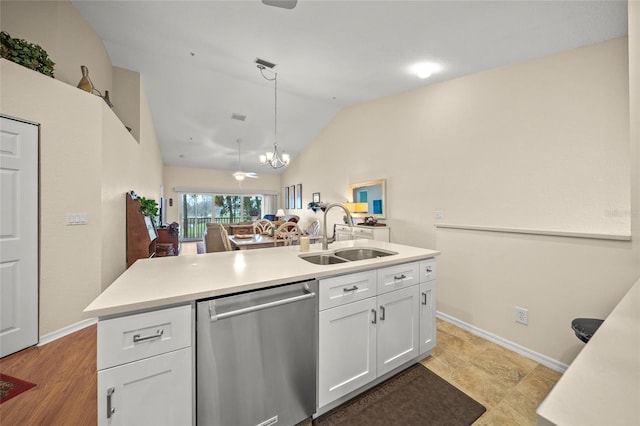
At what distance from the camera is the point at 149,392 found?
997 mm

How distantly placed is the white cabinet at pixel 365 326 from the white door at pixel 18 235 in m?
2.57

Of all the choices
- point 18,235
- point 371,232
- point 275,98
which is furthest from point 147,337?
point 275,98

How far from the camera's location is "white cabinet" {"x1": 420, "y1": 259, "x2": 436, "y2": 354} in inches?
75.6

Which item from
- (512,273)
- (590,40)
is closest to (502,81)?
(590,40)

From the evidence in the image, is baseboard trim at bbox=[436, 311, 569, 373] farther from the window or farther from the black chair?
the window

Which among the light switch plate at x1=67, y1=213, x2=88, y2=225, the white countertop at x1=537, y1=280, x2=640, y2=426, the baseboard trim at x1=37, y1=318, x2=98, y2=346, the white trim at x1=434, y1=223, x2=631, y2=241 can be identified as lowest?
the baseboard trim at x1=37, y1=318, x2=98, y2=346

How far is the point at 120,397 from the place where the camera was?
0.95 metres

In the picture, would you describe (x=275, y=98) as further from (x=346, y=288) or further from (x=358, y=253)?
(x=346, y=288)

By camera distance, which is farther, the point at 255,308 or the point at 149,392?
the point at 255,308

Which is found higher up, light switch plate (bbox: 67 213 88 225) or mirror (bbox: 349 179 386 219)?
mirror (bbox: 349 179 386 219)

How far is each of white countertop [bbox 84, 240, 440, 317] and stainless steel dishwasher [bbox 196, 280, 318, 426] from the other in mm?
62

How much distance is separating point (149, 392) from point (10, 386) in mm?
1596

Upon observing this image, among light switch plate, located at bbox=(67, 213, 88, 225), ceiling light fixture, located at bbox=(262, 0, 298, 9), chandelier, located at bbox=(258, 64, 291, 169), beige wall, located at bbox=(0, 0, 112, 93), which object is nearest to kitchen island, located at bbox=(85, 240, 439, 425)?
light switch plate, located at bbox=(67, 213, 88, 225)

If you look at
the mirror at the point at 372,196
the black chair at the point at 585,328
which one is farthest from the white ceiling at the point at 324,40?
the black chair at the point at 585,328
